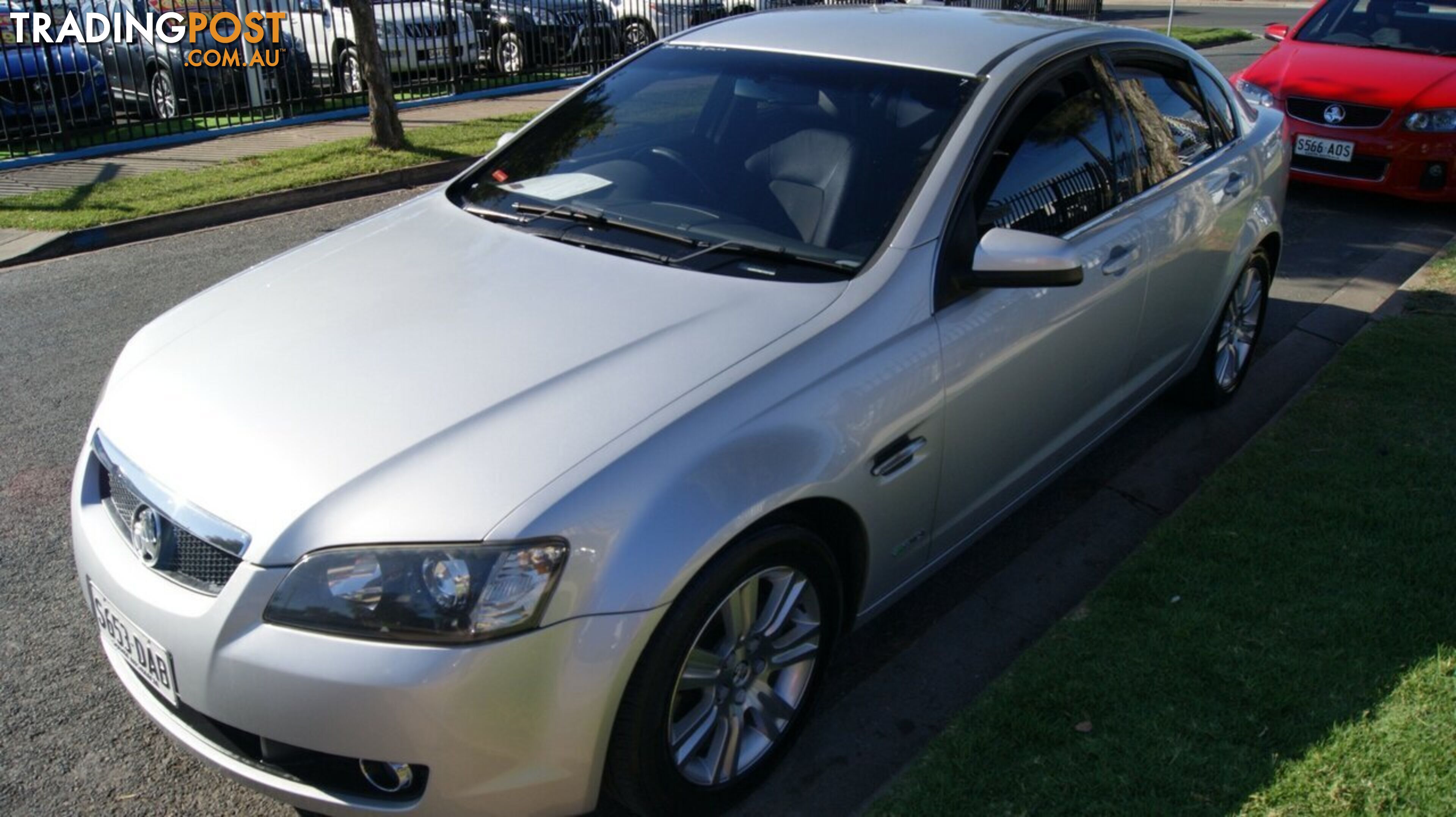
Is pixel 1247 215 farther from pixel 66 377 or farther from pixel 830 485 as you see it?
pixel 66 377

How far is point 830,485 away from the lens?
9.67 feet

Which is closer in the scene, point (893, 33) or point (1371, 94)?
point (893, 33)

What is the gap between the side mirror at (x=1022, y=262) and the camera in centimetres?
330

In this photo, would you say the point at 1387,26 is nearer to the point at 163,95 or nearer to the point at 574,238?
the point at 574,238

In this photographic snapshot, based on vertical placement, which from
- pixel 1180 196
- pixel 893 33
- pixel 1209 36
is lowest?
pixel 1209 36

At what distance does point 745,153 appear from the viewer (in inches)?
151

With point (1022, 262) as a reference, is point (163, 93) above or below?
below

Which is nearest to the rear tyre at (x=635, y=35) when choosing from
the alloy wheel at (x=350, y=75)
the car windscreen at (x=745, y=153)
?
the alloy wheel at (x=350, y=75)

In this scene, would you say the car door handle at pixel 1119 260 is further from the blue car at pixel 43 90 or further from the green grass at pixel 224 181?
the blue car at pixel 43 90

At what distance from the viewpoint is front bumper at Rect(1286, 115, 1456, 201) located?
28.3 ft

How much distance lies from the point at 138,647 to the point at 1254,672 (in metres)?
2.82

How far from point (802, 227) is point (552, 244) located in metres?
0.74

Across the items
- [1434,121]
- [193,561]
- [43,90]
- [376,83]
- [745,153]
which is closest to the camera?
[193,561]

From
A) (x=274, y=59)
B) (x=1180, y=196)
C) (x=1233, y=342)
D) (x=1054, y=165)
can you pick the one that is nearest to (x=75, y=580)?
(x=1054, y=165)
